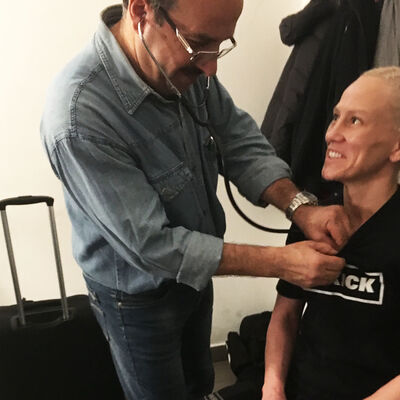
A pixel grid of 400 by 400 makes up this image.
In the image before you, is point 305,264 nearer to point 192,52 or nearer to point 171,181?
point 171,181

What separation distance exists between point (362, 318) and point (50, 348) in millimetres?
1006

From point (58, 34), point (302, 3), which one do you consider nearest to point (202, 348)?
point (58, 34)

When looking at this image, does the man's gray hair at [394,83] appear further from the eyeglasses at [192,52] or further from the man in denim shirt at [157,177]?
the eyeglasses at [192,52]

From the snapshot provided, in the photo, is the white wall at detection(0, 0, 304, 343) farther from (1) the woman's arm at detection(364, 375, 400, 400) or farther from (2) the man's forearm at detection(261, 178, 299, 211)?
(1) the woman's arm at detection(364, 375, 400, 400)

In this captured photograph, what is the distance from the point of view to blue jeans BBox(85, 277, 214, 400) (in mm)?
1184

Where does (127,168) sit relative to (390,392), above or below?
above

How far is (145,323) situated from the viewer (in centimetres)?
119

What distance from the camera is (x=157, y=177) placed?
103cm

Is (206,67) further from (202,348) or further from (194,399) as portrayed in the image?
(194,399)

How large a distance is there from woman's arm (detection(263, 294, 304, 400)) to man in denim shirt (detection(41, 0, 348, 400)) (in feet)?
0.76

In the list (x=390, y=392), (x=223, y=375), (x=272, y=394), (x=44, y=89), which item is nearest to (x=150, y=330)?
(x=272, y=394)

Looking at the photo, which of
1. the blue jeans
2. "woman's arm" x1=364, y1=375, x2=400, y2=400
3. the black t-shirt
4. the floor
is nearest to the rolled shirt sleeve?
the blue jeans

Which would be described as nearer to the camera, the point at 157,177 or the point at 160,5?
the point at 160,5

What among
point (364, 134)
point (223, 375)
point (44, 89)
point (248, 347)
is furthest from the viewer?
point (223, 375)
